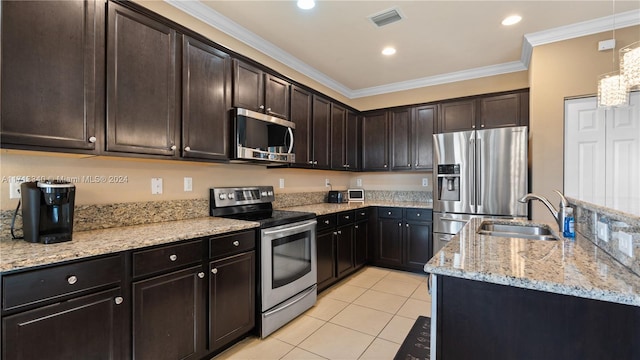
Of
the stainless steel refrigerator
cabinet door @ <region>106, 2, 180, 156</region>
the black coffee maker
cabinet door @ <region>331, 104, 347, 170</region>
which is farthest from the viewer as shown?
cabinet door @ <region>331, 104, 347, 170</region>

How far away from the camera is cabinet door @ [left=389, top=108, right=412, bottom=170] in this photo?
4.19 metres

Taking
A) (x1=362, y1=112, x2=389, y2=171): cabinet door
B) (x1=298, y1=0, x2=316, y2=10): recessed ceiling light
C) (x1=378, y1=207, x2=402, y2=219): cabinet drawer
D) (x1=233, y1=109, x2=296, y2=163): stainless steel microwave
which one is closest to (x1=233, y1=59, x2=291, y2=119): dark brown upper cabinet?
(x1=233, y1=109, x2=296, y2=163): stainless steel microwave

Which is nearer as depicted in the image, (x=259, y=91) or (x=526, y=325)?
(x=526, y=325)

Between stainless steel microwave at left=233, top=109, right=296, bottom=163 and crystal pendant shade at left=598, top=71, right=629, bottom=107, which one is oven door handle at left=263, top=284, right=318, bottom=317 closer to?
stainless steel microwave at left=233, top=109, right=296, bottom=163

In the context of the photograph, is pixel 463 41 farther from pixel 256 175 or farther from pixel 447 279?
pixel 447 279

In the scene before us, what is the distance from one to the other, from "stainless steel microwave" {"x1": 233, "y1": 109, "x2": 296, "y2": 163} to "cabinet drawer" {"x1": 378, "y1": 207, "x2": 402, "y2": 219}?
1.74m

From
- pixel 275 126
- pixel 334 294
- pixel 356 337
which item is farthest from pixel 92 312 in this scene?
pixel 334 294

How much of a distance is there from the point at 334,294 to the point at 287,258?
978 millimetres

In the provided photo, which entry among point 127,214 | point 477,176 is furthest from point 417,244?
point 127,214

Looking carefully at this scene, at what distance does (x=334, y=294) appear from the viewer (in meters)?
3.17

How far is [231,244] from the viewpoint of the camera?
206cm

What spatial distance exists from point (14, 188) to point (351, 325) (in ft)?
8.19

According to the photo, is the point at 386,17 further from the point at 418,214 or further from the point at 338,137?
the point at 418,214

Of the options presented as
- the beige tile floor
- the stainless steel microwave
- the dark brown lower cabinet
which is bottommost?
the beige tile floor
